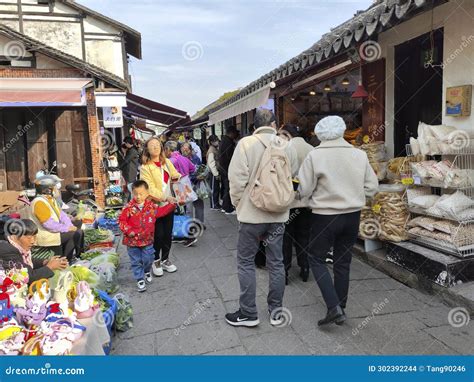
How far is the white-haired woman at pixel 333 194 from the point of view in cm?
335

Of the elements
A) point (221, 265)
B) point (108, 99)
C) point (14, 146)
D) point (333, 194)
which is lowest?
point (221, 265)

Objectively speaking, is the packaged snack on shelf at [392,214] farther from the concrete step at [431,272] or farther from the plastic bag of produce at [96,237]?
the plastic bag of produce at [96,237]

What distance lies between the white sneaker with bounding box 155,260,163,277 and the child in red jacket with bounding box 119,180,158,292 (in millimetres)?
365

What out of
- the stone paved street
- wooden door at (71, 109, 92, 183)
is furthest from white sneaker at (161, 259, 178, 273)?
wooden door at (71, 109, 92, 183)

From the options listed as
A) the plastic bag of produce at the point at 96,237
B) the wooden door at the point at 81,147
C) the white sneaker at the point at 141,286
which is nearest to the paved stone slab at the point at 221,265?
A: the white sneaker at the point at 141,286

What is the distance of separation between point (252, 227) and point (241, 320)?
2.87 ft

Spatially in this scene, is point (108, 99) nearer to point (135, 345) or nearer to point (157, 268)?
point (157, 268)

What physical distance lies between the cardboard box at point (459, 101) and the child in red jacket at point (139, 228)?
3.49 m

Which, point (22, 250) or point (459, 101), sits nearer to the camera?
point (22, 250)

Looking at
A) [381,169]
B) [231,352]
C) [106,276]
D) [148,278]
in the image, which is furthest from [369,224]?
[106,276]

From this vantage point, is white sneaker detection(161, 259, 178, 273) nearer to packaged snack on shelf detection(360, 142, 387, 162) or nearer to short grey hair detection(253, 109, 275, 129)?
short grey hair detection(253, 109, 275, 129)

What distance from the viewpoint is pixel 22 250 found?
3.43 metres

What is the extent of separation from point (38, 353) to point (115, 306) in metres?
1.03

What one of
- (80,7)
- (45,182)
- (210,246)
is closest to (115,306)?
(45,182)
